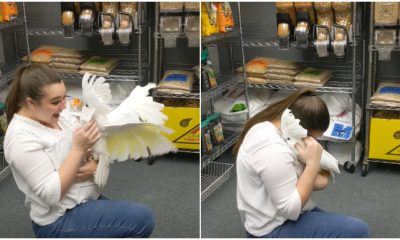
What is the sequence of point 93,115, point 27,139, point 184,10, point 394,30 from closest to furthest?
1. point 27,139
2. point 93,115
3. point 394,30
4. point 184,10

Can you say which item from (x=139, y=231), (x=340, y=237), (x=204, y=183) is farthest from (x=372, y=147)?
(x=139, y=231)

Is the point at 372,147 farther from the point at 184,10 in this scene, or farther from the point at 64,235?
the point at 64,235

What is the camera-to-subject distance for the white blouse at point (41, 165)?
1563 mm

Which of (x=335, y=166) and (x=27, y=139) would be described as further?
(x=335, y=166)

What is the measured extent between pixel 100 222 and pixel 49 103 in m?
0.42

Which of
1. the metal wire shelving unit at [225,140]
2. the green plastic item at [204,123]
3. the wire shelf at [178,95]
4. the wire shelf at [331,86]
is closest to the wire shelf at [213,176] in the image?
the metal wire shelving unit at [225,140]

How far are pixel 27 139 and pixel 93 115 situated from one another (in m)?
0.22

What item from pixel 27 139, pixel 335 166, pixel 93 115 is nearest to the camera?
pixel 27 139

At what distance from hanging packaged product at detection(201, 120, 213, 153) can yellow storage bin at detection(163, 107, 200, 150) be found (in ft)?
0.56

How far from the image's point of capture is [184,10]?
3.28 metres

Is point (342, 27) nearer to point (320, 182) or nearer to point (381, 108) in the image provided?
point (381, 108)

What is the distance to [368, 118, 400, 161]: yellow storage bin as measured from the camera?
3.10 meters

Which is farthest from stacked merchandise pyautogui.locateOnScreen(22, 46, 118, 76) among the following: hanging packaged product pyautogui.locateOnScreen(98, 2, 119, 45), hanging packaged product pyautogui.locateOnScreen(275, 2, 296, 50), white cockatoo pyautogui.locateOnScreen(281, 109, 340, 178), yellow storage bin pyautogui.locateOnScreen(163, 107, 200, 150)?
white cockatoo pyautogui.locateOnScreen(281, 109, 340, 178)

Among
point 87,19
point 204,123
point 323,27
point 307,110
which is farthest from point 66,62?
point 307,110
